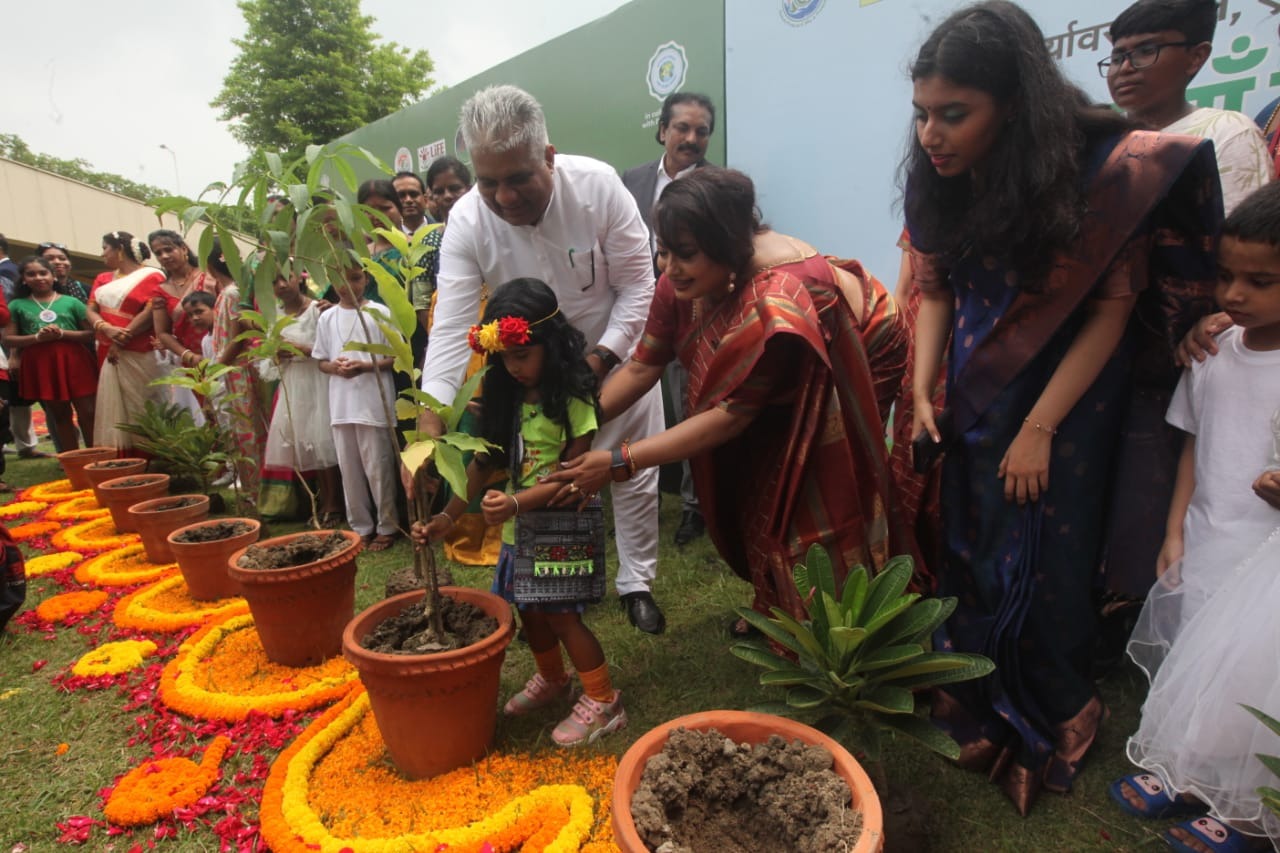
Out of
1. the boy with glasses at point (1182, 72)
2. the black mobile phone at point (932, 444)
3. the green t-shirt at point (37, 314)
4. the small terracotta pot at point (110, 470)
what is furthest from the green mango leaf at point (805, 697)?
the green t-shirt at point (37, 314)

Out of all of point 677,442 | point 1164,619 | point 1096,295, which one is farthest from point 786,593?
point 1096,295

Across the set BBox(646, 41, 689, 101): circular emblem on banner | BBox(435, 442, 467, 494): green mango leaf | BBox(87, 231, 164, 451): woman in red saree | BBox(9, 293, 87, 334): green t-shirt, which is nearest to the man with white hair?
BBox(435, 442, 467, 494): green mango leaf

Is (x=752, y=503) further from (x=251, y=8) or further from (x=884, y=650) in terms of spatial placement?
(x=251, y=8)

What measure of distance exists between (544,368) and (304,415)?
9.14ft

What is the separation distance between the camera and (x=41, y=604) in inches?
125

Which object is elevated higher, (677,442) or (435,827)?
(677,442)

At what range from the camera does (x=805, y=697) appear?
51.6 inches

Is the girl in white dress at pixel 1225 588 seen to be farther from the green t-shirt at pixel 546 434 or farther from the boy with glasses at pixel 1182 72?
the green t-shirt at pixel 546 434

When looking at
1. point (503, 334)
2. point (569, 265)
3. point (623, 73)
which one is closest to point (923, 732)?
point (503, 334)

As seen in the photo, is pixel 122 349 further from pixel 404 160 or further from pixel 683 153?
pixel 683 153

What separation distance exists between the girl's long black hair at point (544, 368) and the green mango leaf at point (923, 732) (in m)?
1.09

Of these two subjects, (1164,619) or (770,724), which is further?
(1164,619)

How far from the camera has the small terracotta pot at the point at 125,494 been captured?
4.07 metres

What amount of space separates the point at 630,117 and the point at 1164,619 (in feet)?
12.9
